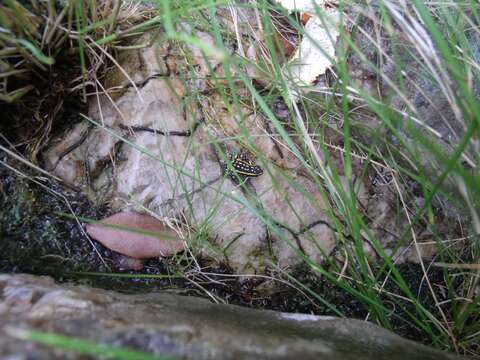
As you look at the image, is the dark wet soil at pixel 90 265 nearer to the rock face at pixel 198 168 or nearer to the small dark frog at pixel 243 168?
the rock face at pixel 198 168

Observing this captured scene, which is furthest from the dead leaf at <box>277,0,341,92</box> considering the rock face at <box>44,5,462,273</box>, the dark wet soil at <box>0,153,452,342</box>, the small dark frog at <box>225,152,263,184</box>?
the dark wet soil at <box>0,153,452,342</box>

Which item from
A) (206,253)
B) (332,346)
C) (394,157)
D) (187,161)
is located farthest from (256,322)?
(394,157)

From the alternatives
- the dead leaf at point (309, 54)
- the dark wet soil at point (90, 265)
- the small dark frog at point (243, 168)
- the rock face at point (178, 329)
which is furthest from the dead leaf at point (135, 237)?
the dead leaf at point (309, 54)

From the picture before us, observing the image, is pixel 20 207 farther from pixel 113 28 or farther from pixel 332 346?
pixel 332 346

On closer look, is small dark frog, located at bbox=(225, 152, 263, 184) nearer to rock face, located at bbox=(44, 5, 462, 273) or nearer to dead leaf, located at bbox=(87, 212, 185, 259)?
rock face, located at bbox=(44, 5, 462, 273)

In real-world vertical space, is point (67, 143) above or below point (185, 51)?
below

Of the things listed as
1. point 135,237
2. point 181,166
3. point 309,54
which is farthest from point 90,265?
point 309,54
